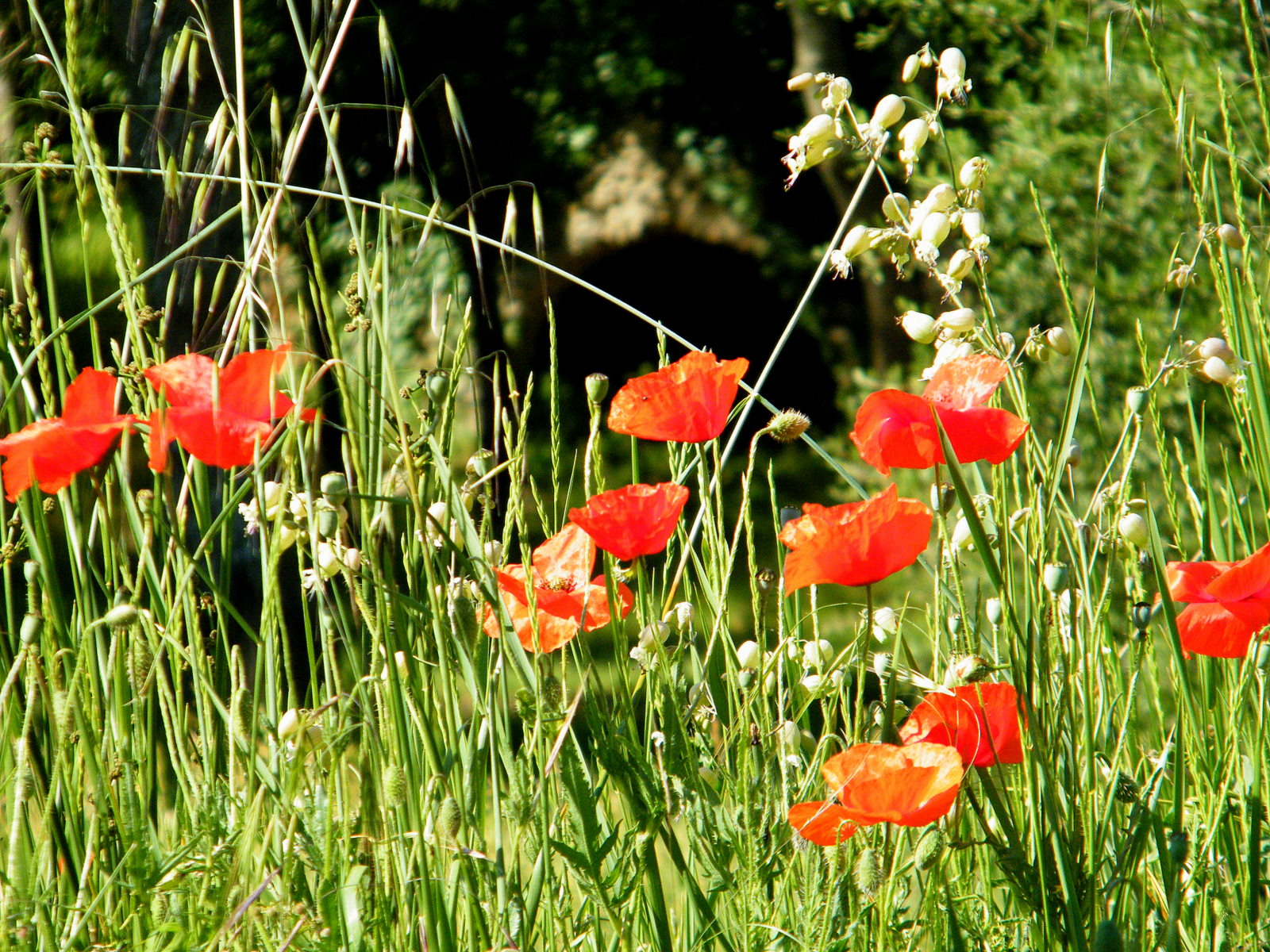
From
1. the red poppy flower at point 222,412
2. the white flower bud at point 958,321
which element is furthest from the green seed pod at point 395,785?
the white flower bud at point 958,321

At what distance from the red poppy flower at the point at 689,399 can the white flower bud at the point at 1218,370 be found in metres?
0.36

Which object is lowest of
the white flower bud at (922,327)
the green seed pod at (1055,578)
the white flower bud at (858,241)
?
the green seed pod at (1055,578)

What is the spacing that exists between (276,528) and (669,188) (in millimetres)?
4322

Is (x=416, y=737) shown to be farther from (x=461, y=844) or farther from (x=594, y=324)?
(x=594, y=324)

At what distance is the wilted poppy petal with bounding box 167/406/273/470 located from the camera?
0.86 m

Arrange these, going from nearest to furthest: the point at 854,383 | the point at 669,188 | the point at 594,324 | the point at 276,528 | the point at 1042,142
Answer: the point at 276,528 → the point at 1042,142 → the point at 854,383 → the point at 669,188 → the point at 594,324

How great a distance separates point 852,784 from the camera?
780 millimetres

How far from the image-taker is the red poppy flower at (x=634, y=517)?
2.99ft

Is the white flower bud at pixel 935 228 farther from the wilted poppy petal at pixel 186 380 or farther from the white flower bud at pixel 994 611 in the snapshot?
the wilted poppy petal at pixel 186 380

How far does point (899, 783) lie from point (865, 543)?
0.17m

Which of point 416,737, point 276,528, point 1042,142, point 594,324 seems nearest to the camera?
point 276,528

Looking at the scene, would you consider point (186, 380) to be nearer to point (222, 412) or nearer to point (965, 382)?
point (222, 412)

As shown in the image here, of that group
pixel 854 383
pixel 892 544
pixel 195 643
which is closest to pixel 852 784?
pixel 892 544

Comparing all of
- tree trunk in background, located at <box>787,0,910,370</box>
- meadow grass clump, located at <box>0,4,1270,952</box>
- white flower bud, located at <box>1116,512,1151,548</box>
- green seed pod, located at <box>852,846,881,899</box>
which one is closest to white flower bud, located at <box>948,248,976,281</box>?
meadow grass clump, located at <box>0,4,1270,952</box>
